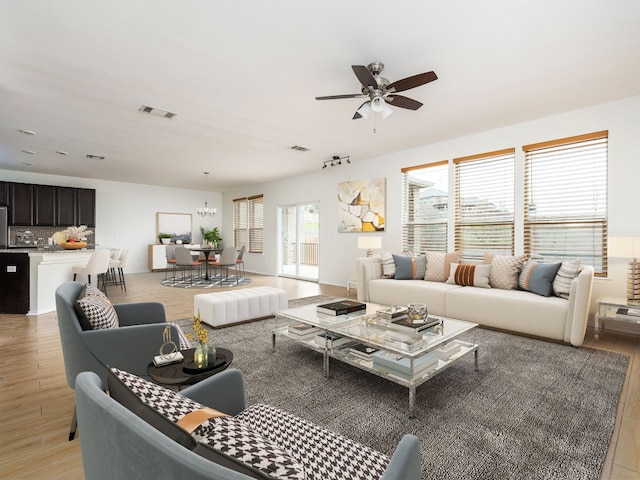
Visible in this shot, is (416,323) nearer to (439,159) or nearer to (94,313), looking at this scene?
(94,313)

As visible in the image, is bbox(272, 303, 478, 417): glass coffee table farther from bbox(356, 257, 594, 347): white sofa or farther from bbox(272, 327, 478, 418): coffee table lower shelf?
bbox(356, 257, 594, 347): white sofa

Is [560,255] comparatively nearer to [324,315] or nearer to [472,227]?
[472,227]

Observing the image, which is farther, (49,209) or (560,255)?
(49,209)

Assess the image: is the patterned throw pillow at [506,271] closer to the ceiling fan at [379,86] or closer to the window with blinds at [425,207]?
the window with blinds at [425,207]

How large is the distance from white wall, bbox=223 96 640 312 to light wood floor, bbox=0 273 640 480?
64.1 inches

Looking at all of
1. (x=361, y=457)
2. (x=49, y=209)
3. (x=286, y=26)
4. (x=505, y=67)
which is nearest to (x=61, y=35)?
(x=286, y=26)

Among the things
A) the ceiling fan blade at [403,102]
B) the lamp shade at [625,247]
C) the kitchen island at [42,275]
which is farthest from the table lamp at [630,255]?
the kitchen island at [42,275]

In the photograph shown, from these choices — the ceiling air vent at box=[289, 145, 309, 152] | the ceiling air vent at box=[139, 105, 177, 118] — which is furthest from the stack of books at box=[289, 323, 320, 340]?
the ceiling air vent at box=[289, 145, 309, 152]

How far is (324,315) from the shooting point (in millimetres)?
3107

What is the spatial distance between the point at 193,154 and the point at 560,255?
6.46m

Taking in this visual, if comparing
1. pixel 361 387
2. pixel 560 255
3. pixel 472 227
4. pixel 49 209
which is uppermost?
pixel 49 209

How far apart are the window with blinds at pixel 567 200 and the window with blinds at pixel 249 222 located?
23.2 feet

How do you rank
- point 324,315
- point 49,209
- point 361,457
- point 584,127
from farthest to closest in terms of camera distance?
point 49,209 < point 584,127 < point 324,315 < point 361,457

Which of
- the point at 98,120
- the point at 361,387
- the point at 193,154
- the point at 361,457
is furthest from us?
the point at 193,154
